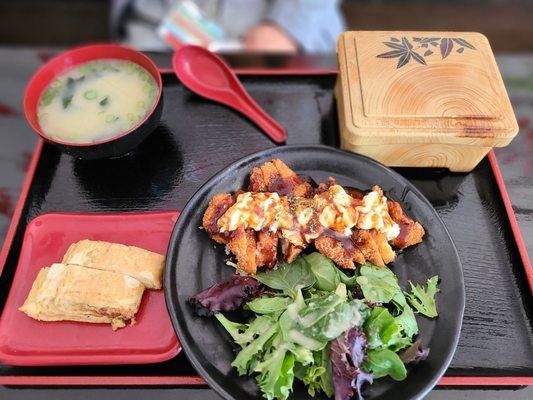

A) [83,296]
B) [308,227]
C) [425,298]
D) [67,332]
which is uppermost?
[308,227]

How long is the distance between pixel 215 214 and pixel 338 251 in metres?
0.48

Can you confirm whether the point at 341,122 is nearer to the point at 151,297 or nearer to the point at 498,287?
the point at 498,287

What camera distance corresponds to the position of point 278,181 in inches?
71.7

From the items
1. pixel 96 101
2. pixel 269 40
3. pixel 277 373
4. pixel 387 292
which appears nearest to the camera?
pixel 277 373

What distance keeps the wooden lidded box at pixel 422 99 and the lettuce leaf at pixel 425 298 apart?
0.58 m

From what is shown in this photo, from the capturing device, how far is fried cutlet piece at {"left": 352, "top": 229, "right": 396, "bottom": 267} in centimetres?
170

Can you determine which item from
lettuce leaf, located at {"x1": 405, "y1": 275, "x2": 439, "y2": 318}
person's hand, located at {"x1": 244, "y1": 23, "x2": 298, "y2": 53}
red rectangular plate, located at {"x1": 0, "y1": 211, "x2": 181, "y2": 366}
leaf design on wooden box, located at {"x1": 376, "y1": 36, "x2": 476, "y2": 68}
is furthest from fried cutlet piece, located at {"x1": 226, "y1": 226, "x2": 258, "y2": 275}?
person's hand, located at {"x1": 244, "y1": 23, "x2": 298, "y2": 53}

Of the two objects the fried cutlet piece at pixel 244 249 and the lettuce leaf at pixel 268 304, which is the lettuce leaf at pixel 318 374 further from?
the fried cutlet piece at pixel 244 249

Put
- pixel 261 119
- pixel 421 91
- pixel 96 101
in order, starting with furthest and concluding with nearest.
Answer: pixel 261 119 < pixel 96 101 < pixel 421 91

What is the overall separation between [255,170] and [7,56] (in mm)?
1764

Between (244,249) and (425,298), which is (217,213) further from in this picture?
(425,298)

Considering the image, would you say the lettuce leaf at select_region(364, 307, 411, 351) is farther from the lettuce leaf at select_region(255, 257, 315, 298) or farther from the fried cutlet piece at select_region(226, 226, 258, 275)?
the fried cutlet piece at select_region(226, 226, 258, 275)

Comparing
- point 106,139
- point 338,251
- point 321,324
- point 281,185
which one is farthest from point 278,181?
point 106,139

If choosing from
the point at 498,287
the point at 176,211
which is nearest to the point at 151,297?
the point at 176,211
